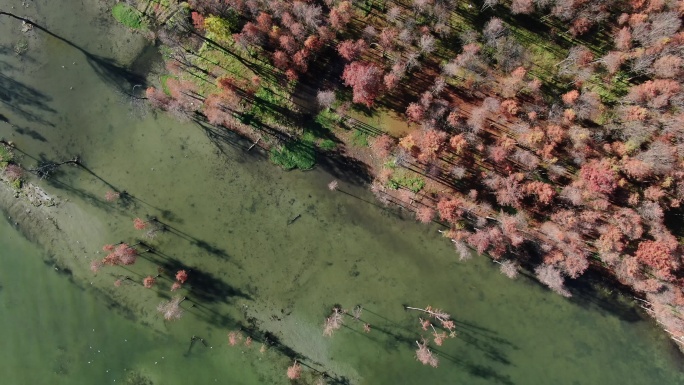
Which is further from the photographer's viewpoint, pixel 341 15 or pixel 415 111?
pixel 341 15

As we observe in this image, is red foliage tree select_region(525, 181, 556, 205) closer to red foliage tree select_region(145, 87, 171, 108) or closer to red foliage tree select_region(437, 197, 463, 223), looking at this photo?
red foliage tree select_region(437, 197, 463, 223)

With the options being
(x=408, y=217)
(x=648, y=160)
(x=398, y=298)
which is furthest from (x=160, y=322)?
(x=648, y=160)

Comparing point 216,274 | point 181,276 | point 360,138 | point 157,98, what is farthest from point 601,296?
point 157,98

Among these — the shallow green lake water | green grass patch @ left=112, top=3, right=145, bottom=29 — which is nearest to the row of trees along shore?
green grass patch @ left=112, top=3, right=145, bottom=29

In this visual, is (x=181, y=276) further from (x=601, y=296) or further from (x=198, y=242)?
(x=601, y=296)

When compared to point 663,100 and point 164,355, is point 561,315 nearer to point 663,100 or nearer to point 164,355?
point 663,100

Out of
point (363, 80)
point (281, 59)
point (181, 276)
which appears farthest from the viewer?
point (181, 276)

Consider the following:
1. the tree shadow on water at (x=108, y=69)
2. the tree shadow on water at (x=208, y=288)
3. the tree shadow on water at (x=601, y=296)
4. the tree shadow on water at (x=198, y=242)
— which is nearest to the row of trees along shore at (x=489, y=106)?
the tree shadow on water at (x=601, y=296)
